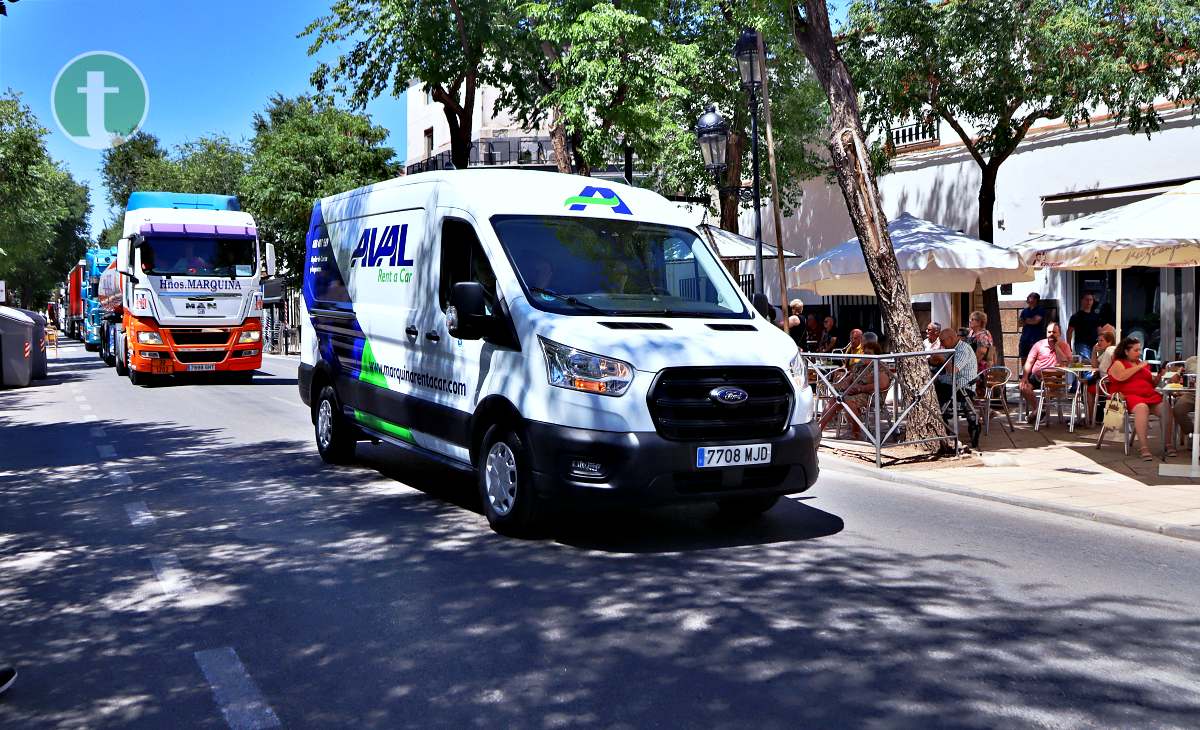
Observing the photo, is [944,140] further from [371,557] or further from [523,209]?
[371,557]

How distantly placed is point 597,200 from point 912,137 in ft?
57.4

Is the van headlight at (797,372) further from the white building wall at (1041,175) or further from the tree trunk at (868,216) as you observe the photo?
the white building wall at (1041,175)

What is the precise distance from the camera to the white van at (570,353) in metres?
6.66

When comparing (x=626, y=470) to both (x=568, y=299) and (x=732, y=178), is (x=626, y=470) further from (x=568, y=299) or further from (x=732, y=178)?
(x=732, y=178)

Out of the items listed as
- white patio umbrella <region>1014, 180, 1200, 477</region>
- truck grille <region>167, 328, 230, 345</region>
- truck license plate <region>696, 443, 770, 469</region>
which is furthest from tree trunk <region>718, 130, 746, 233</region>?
truck license plate <region>696, 443, 770, 469</region>

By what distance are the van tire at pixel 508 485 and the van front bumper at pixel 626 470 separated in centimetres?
15

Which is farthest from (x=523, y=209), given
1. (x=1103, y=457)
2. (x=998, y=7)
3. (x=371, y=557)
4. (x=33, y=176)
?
(x=33, y=176)

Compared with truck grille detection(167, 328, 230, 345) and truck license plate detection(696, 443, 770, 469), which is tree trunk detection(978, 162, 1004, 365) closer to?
truck license plate detection(696, 443, 770, 469)

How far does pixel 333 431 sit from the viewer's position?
414 inches

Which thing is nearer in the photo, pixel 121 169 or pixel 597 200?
pixel 597 200

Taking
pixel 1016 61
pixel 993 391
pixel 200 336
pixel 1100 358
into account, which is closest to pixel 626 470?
pixel 1100 358

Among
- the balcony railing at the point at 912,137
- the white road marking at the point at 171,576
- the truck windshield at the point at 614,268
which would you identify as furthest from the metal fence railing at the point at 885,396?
the balcony railing at the point at 912,137

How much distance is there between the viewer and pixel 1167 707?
414 centimetres

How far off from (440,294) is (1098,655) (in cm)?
501
